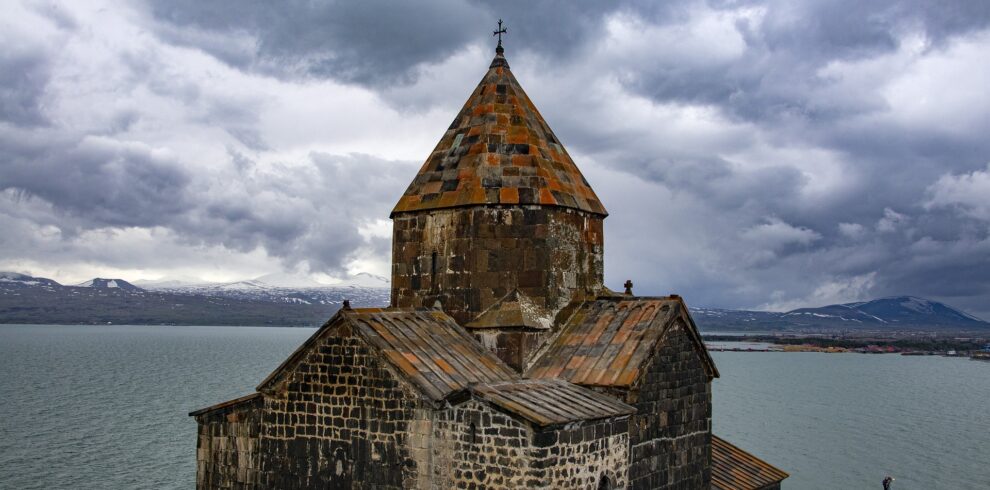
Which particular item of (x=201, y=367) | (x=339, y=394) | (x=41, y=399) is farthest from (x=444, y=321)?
(x=201, y=367)

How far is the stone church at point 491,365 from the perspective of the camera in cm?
943

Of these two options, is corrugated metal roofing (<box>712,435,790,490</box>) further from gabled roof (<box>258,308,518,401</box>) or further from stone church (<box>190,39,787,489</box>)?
gabled roof (<box>258,308,518,401</box>)

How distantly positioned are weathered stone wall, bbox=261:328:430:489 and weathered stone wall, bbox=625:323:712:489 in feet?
9.27

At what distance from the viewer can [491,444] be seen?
912cm

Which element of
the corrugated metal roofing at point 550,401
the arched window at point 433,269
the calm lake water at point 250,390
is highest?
the arched window at point 433,269

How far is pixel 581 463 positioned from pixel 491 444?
3.41ft

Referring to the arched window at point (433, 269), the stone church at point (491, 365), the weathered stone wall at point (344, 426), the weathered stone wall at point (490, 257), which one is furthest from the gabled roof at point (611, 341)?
the weathered stone wall at point (344, 426)

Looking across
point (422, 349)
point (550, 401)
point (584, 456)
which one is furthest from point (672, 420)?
point (422, 349)

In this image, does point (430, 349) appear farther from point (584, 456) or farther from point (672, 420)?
point (672, 420)

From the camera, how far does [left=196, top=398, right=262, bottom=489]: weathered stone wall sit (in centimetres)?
1092

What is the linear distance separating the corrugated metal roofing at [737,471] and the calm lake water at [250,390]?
1679 cm

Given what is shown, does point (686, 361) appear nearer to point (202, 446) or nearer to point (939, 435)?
point (202, 446)

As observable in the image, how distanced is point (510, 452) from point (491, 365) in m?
2.43

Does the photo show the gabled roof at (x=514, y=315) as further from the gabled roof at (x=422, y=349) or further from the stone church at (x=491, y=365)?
the gabled roof at (x=422, y=349)
